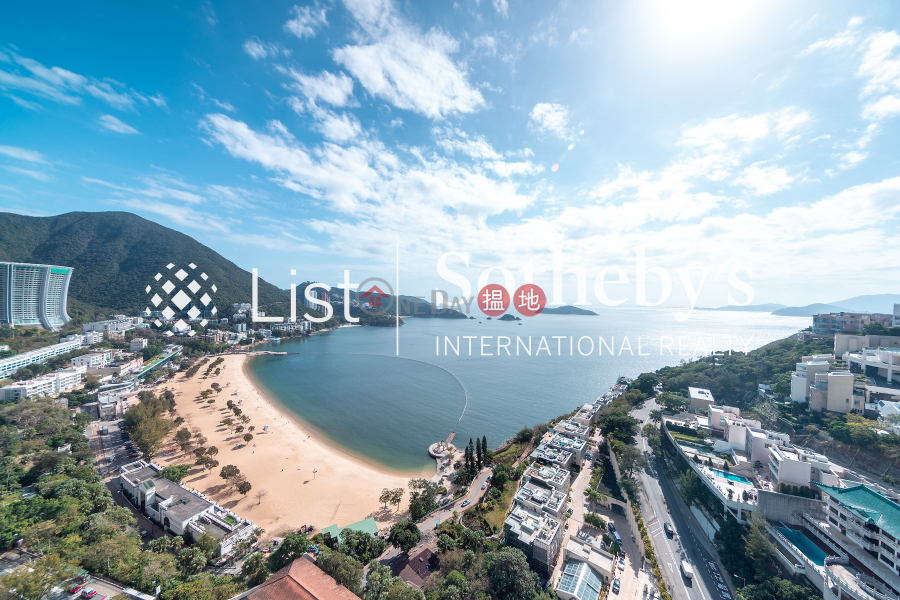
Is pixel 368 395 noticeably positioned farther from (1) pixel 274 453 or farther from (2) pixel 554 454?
(2) pixel 554 454

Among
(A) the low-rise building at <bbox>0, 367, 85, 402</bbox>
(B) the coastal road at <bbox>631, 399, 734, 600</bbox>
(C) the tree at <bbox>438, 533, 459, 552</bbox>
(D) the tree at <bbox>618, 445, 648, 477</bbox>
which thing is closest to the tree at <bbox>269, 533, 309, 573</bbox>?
(C) the tree at <bbox>438, 533, 459, 552</bbox>

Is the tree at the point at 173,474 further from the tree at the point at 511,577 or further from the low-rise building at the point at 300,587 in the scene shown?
the tree at the point at 511,577

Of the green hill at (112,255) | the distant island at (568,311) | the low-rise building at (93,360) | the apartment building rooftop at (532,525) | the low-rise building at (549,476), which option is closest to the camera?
the apartment building rooftop at (532,525)

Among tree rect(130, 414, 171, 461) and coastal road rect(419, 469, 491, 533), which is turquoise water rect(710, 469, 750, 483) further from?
tree rect(130, 414, 171, 461)

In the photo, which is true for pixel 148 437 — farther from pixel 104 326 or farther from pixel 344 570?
pixel 104 326

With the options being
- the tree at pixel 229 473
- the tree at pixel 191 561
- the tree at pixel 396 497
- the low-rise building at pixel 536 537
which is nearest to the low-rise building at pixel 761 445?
the low-rise building at pixel 536 537

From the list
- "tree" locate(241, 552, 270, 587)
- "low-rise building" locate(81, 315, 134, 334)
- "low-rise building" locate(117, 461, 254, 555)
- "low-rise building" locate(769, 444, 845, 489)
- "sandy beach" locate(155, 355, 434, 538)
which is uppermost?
"low-rise building" locate(81, 315, 134, 334)

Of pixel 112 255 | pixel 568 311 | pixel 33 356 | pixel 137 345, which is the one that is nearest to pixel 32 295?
pixel 137 345
